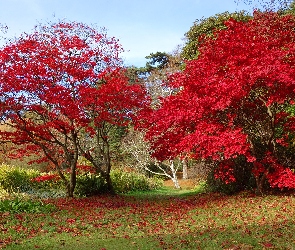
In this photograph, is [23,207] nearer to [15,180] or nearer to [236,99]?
[236,99]

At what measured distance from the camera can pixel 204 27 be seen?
79.8ft

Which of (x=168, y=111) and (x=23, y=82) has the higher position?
(x=23, y=82)

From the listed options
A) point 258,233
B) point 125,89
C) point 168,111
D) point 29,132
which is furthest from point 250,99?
point 29,132

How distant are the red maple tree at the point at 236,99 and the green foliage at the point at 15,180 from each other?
8185mm

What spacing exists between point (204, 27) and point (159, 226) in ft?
57.5

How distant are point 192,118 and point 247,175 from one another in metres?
4.42

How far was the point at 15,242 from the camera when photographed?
780 centimetres

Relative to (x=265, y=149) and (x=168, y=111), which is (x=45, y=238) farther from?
(x=265, y=149)

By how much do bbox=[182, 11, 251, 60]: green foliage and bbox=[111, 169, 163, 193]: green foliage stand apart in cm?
825

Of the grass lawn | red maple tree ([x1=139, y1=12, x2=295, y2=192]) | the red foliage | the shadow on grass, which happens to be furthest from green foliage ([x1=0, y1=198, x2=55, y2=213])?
the red foliage

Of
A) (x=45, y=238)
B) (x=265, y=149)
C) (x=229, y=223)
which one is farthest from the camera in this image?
(x=265, y=149)

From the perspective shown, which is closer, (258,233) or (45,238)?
(258,233)

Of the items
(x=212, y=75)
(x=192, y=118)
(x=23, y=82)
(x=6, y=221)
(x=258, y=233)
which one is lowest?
(x=258, y=233)

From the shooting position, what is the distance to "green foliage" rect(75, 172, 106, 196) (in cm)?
1639
